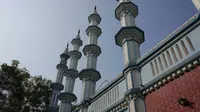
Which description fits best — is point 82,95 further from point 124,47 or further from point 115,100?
point 124,47

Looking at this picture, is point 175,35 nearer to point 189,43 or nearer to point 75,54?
point 189,43

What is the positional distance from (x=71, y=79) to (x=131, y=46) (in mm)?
8432

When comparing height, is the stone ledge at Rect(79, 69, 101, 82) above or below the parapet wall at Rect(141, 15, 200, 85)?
above

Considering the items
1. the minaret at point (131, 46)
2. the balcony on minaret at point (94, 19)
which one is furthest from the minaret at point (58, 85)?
the minaret at point (131, 46)

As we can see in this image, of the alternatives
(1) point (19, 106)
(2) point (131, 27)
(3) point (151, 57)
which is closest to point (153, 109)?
(3) point (151, 57)

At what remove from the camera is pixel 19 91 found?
1595 centimetres

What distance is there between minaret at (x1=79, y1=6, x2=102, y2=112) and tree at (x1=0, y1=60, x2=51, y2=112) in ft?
24.1

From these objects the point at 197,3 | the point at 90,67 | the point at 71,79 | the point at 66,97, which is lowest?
the point at 66,97

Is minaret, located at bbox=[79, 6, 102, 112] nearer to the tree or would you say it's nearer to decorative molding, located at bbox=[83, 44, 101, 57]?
decorative molding, located at bbox=[83, 44, 101, 57]

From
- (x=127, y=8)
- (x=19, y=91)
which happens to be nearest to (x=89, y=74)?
(x=127, y=8)

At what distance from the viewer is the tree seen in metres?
15.1

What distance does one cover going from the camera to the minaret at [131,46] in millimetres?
6428

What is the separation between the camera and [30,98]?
17.5m

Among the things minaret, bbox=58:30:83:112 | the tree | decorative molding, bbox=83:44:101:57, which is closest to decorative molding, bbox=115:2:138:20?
decorative molding, bbox=83:44:101:57
